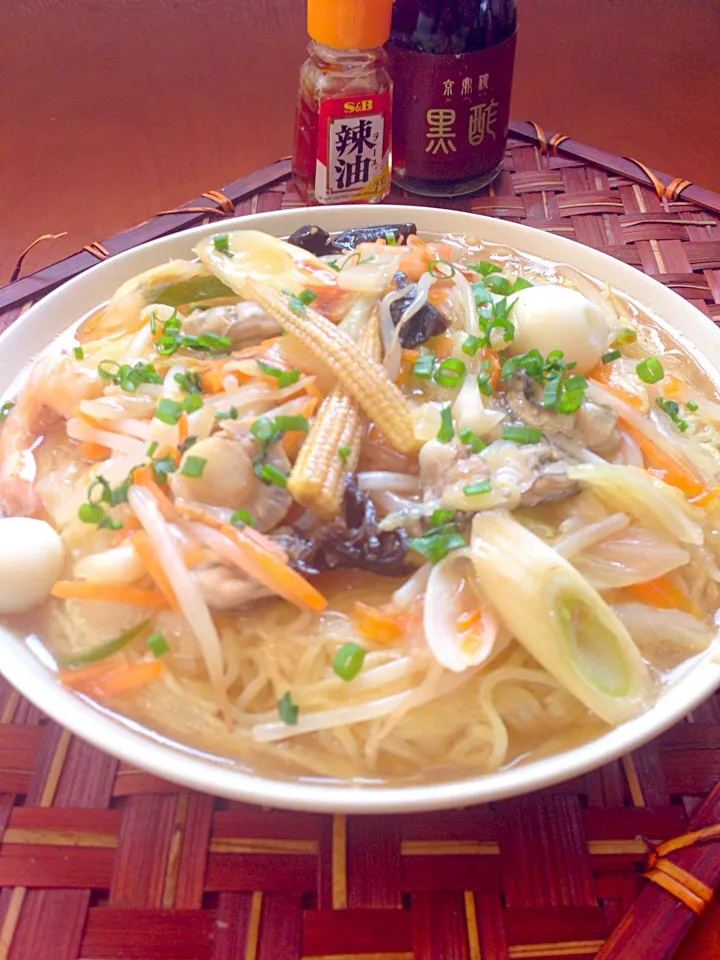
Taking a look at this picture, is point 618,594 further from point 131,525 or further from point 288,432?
point 131,525

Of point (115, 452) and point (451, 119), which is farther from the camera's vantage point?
point (451, 119)

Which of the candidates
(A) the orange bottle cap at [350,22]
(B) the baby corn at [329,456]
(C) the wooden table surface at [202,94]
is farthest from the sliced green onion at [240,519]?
(C) the wooden table surface at [202,94]

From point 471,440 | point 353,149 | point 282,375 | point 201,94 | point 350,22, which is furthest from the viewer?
point 201,94

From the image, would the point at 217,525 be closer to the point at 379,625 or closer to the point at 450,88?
the point at 379,625

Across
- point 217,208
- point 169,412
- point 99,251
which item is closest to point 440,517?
point 169,412

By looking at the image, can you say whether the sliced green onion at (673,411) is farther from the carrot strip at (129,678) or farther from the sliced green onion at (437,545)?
the carrot strip at (129,678)

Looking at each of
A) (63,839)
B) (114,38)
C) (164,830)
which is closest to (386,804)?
(164,830)

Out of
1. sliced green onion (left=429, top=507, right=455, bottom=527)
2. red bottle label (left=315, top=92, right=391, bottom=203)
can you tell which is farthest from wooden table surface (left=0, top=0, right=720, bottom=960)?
sliced green onion (left=429, top=507, right=455, bottom=527)
